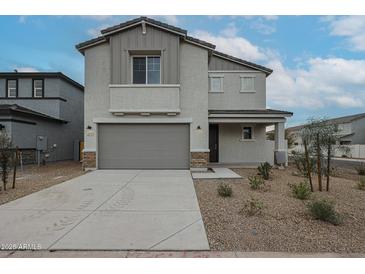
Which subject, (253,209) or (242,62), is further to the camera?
(242,62)

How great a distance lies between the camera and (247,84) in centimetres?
1708

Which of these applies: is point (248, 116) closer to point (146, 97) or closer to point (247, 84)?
point (247, 84)

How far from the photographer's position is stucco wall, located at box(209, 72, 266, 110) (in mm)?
16891

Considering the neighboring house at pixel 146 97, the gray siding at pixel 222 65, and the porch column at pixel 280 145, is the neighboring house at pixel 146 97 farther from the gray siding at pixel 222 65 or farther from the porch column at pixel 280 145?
the porch column at pixel 280 145

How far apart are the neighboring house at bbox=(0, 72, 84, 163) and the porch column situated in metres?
14.7

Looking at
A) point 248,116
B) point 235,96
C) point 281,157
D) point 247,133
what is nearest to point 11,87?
point 235,96

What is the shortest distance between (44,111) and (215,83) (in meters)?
12.7

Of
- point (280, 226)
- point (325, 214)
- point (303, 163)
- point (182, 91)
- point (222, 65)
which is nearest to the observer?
point (280, 226)

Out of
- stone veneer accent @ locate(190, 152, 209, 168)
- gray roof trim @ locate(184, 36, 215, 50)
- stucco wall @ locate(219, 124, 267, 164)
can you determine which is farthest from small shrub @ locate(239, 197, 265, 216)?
stucco wall @ locate(219, 124, 267, 164)

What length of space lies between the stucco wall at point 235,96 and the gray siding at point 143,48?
16.1 ft

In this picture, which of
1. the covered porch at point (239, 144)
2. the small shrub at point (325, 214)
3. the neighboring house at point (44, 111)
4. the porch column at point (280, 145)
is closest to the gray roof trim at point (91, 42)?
the neighboring house at point (44, 111)

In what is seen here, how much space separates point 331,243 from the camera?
425 cm

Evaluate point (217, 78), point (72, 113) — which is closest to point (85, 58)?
point (217, 78)

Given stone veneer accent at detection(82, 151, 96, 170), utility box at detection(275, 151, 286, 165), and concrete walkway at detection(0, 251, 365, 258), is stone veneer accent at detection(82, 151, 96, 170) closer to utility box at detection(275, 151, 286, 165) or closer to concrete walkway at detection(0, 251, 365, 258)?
concrete walkway at detection(0, 251, 365, 258)
